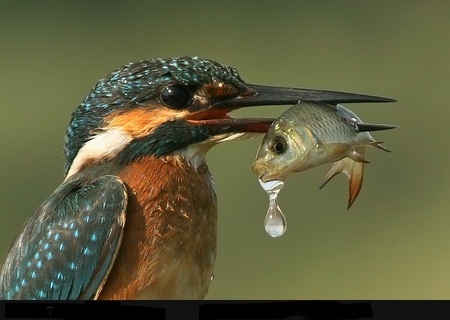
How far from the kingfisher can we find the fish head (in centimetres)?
23

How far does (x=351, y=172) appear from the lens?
3.27 meters

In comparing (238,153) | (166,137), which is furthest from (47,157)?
(166,137)

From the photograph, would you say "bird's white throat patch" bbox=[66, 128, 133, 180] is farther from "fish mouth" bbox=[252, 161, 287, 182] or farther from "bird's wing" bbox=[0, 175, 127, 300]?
"fish mouth" bbox=[252, 161, 287, 182]

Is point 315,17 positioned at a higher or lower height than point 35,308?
lower

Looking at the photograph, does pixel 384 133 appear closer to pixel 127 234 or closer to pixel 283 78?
pixel 283 78

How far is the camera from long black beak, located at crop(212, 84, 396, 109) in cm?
329

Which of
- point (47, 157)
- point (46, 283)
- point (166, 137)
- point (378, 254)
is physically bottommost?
point (378, 254)

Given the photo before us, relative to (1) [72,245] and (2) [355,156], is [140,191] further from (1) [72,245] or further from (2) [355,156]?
(2) [355,156]

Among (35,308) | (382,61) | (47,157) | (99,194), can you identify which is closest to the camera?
(35,308)

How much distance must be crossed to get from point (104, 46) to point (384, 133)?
4.47 feet

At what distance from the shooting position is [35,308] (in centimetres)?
249

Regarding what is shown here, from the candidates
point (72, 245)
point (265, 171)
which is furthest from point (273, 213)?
point (72, 245)

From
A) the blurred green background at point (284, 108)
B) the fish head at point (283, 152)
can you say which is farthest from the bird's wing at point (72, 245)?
the blurred green background at point (284, 108)

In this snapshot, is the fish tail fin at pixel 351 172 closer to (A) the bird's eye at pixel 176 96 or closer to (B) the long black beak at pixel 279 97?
(B) the long black beak at pixel 279 97
